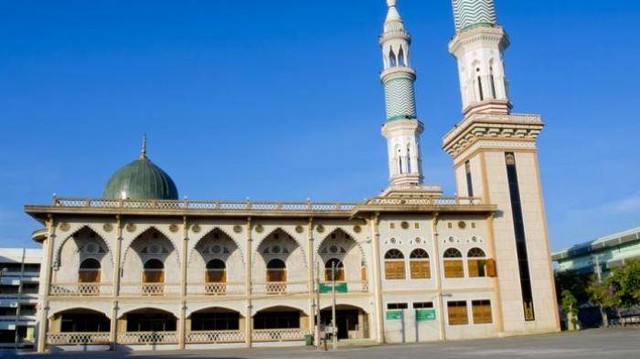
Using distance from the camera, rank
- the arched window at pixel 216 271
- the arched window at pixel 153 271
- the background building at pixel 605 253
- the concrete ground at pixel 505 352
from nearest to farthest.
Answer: the concrete ground at pixel 505 352 < the arched window at pixel 153 271 < the arched window at pixel 216 271 < the background building at pixel 605 253

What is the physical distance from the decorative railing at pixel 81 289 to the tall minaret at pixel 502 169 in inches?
882

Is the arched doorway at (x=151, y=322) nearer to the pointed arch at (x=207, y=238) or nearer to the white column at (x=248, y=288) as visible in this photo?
the pointed arch at (x=207, y=238)

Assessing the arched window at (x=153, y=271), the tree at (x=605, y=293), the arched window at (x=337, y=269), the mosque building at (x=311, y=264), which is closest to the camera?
the mosque building at (x=311, y=264)

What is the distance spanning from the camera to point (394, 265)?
3478 centimetres

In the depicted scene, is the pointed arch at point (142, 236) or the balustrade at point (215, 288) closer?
the pointed arch at point (142, 236)

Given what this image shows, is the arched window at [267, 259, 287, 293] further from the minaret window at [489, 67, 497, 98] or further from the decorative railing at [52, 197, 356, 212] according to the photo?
the minaret window at [489, 67, 497, 98]

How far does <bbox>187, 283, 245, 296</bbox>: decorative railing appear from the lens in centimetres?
3356

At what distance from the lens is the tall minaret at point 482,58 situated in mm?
38031

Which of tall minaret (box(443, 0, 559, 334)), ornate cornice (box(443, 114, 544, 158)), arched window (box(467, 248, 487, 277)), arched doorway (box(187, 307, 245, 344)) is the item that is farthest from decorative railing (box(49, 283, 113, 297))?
ornate cornice (box(443, 114, 544, 158))

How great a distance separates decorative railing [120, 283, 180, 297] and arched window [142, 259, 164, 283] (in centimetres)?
101

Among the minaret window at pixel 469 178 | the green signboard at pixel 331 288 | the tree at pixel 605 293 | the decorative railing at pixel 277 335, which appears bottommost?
the decorative railing at pixel 277 335

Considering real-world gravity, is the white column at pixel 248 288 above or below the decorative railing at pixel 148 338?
above

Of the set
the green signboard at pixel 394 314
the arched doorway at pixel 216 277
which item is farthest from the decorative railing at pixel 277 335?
the green signboard at pixel 394 314

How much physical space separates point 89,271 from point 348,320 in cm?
1564
